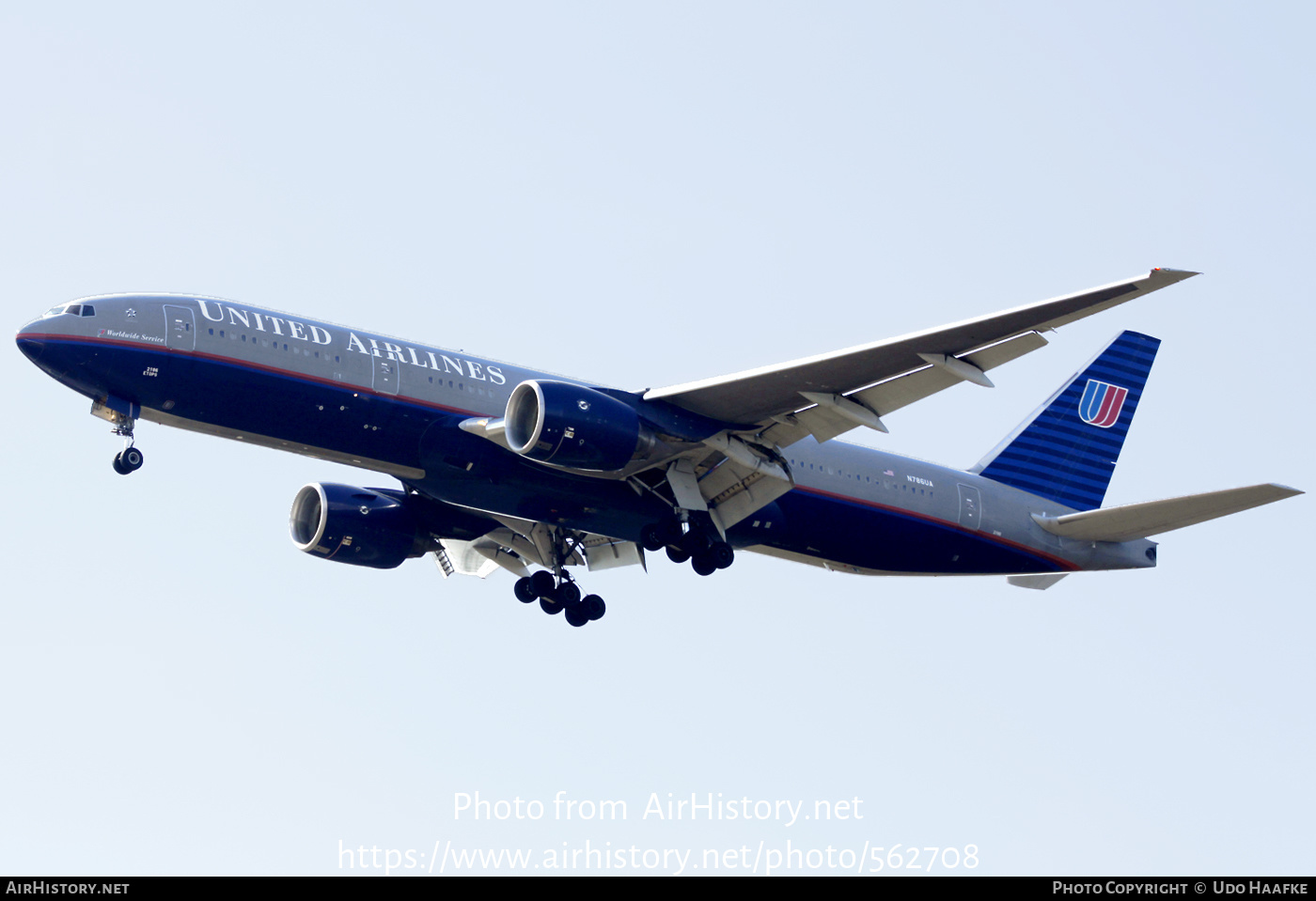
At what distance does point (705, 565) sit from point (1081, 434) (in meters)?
12.8

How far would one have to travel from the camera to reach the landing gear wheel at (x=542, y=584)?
123 ft

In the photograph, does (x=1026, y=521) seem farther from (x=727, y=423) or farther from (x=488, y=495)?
(x=488, y=495)

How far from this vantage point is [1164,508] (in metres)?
34.2

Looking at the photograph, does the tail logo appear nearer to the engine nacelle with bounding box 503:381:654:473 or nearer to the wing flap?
the wing flap

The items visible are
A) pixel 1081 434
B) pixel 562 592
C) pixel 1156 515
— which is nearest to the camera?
pixel 1156 515

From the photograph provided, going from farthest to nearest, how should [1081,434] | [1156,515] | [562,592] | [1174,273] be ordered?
[1081,434]
[562,592]
[1156,515]
[1174,273]

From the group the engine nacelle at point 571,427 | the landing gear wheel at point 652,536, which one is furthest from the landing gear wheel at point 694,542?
the engine nacelle at point 571,427

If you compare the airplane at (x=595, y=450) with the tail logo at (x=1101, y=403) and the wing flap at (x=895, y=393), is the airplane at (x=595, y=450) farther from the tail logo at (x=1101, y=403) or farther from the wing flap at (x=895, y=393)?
the tail logo at (x=1101, y=403)

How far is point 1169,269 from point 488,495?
582 inches

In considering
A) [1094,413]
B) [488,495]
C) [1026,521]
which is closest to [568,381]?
[488,495]

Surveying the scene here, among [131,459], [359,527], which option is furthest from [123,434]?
[359,527]

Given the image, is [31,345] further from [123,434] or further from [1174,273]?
[1174,273]

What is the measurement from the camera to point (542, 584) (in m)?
37.4

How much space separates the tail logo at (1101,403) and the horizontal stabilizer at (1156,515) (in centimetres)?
421
